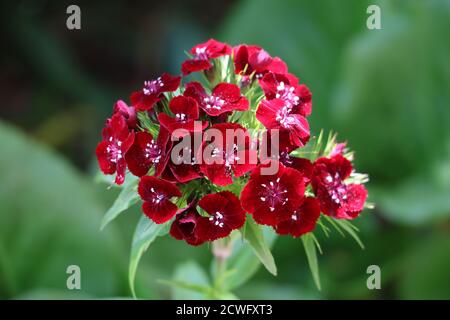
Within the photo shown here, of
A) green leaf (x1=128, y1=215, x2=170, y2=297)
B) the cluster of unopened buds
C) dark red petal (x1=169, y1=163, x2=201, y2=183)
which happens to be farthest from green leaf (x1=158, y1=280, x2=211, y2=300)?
dark red petal (x1=169, y1=163, x2=201, y2=183)

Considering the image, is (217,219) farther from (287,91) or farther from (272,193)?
(287,91)

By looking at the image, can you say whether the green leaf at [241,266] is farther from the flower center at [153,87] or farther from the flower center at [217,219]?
the flower center at [153,87]

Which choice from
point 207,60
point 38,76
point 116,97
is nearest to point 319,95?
point 116,97

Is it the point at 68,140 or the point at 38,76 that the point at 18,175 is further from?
the point at 38,76

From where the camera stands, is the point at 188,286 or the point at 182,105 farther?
the point at 188,286

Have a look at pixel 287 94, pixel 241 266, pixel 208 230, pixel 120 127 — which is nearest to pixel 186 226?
pixel 208 230
